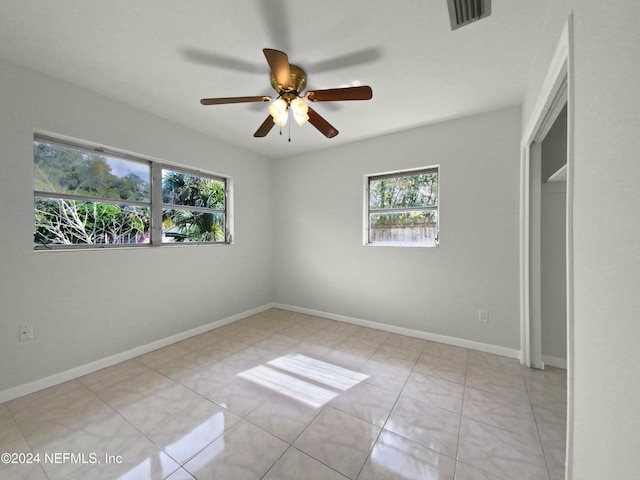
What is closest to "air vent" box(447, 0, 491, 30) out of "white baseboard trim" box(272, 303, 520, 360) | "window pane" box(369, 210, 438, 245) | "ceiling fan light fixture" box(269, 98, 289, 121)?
"ceiling fan light fixture" box(269, 98, 289, 121)

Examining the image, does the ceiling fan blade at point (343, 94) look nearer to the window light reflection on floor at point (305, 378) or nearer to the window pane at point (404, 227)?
the window pane at point (404, 227)

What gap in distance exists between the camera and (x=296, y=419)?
1749mm

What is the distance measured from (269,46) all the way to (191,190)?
7.04 ft

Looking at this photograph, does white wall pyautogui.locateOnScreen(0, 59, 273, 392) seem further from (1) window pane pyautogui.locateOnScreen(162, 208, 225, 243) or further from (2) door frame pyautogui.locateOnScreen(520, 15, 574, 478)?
(2) door frame pyautogui.locateOnScreen(520, 15, 574, 478)

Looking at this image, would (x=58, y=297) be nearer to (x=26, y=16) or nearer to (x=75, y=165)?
(x=75, y=165)

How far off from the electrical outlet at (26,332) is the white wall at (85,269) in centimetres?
3

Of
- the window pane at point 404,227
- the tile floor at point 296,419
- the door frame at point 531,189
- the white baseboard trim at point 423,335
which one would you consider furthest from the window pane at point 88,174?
the door frame at point 531,189

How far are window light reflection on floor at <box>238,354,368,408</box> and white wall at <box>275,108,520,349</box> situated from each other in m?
1.22

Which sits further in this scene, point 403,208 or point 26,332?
point 403,208

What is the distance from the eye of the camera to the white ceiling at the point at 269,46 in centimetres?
151

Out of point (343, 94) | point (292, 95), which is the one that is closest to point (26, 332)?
point (292, 95)

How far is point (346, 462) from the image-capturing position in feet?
4.64

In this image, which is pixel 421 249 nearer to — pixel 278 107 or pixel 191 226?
pixel 278 107

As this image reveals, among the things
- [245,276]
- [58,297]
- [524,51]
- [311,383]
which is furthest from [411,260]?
[58,297]
